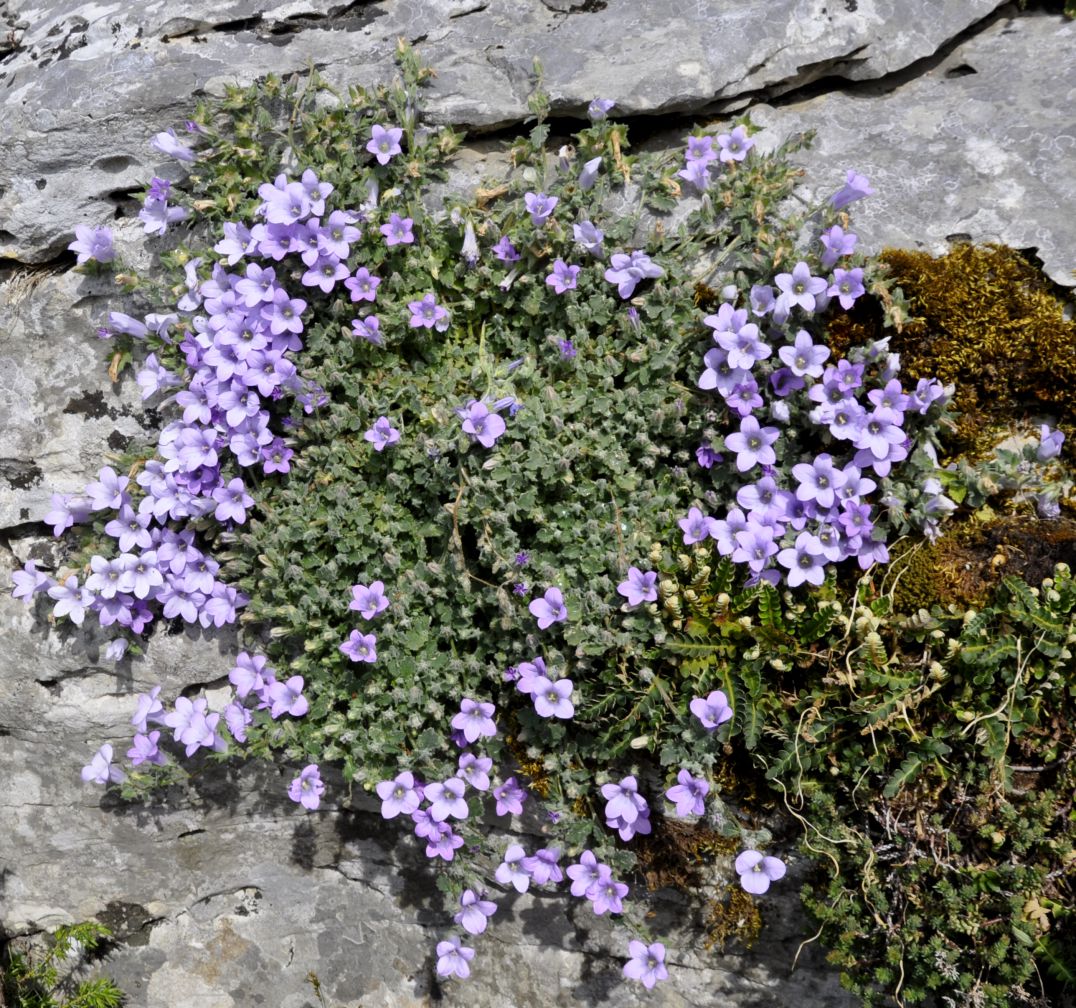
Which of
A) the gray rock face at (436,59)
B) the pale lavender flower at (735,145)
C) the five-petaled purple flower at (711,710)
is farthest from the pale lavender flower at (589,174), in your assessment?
the five-petaled purple flower at (711,710)

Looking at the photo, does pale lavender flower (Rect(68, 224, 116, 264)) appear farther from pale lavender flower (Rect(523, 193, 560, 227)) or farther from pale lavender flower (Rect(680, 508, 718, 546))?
pale lavender flower (Rect(680, 508, 718, 546))

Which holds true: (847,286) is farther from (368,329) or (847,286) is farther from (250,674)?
(250,674)

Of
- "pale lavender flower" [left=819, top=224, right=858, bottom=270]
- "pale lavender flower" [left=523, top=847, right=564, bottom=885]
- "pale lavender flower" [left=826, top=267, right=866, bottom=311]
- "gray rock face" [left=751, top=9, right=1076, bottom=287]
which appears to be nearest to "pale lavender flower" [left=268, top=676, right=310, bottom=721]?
"pale lavender flower" [left=523, top=847, right=564, bottom=885]

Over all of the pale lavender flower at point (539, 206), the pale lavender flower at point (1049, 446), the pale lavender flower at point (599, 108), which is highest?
the pale lavender flower at point (599, 108)

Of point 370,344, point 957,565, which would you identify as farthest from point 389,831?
point 957,565

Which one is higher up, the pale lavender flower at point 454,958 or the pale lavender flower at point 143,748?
the pale lavender flower at point 143,748

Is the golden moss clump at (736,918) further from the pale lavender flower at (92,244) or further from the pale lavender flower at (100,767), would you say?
the pale lavender flower at (92,244)
